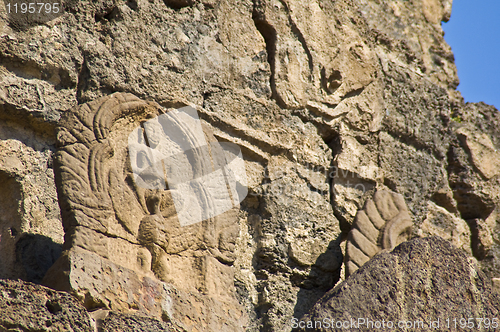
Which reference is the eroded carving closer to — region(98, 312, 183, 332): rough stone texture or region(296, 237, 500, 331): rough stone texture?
region(296, 237, 500, 331): rough stone texture

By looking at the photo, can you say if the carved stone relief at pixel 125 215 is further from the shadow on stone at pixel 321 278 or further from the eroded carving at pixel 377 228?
the eroded carving at pixel 377 228

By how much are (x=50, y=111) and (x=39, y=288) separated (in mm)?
727

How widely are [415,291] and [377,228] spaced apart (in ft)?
1.85

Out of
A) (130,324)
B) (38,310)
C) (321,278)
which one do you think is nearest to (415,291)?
(321,278)

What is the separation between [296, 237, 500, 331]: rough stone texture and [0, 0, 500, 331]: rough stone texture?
1.71 ft

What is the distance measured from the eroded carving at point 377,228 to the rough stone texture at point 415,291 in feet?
1.13

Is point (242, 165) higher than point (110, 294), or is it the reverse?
point (242, 165)

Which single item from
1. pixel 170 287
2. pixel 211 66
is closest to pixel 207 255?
pixel 170 287

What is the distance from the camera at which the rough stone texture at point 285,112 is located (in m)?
1.98

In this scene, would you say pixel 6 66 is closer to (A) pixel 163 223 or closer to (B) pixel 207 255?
(A) pixel 163 223

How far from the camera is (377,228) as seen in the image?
97.3 inches

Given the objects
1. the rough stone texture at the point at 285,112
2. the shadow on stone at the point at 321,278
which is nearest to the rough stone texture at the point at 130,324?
the rough stone texture at the point at 285,112

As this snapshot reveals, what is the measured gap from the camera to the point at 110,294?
1705mm

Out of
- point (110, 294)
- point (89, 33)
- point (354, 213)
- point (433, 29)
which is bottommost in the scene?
point (110, 294)
